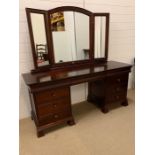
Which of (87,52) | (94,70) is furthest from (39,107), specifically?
(87,52)

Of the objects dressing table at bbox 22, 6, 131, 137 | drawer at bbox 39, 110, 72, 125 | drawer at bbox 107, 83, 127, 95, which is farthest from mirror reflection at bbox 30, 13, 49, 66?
drawer at bbox 107, 83, 127, 95

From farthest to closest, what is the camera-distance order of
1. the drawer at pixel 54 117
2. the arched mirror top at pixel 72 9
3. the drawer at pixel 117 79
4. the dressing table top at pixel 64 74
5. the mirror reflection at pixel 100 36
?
the mirror reflection at pixel 100 36 → the drawer at pixel 117 79 → the arched mirror top at pixel 72 9 → the drawer at pixel 54 117 → the dressing table top at pixel 64 74

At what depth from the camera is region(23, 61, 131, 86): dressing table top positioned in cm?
196

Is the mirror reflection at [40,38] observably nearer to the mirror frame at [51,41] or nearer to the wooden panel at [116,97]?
the mirror frame at [51,41]

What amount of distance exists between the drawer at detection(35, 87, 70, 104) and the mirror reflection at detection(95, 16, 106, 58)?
0.94 meters

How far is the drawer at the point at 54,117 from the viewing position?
2070 mm

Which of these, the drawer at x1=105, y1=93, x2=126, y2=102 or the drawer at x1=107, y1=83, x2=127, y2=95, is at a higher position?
the drawer at x1=107, y1=83, x2=127, y2=95

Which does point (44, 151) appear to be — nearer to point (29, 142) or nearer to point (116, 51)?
point (29, 142)

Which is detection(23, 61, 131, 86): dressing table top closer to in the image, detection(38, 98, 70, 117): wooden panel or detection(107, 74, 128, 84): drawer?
detection(107, 74, 128, 84): drawer

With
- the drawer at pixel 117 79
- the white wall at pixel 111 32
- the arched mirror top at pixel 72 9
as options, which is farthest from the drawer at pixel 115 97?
the arched mirror top at pixel 72 9

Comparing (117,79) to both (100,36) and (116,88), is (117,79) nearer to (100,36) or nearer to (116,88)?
(116,88)

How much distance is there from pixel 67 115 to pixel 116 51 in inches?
62.4

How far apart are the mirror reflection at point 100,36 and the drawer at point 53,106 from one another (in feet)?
3.28
